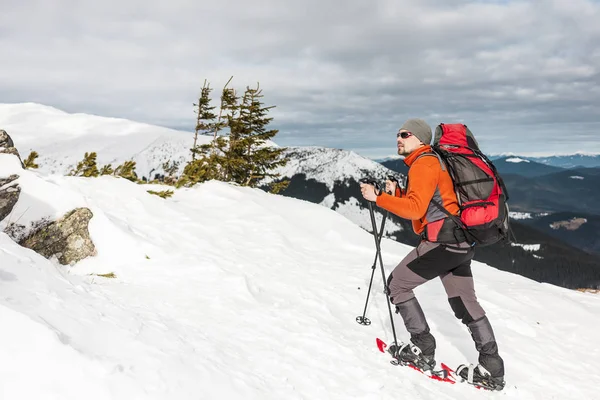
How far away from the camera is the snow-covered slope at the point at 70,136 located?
89375mm

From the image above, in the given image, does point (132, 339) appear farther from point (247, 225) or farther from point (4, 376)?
point (247, 225)

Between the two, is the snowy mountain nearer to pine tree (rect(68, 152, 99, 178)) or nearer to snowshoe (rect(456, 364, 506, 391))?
pine tree (rect(68, 152, 99, 178))

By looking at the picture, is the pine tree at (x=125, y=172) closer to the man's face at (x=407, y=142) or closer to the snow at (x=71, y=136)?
the man's face at (x=407, y=142)

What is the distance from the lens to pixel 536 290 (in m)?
9.53

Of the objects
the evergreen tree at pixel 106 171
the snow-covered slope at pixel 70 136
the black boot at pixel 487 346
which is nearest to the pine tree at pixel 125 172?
the evergreen tree at pixel 106 171

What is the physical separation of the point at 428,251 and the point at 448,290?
794mm

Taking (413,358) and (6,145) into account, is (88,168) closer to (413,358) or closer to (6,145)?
(6,145)

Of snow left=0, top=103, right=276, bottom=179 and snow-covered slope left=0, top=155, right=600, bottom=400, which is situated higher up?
snow left=0, top=103, right=276, bottom=179

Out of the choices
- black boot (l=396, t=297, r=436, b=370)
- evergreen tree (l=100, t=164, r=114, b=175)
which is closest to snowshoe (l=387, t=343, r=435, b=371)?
black boot (l=396, t=297, r=436, b=370)

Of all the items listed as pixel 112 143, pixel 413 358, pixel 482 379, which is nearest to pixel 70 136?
pixel 112 143

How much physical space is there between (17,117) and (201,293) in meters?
116

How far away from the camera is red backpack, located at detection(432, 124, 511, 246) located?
4332 mm

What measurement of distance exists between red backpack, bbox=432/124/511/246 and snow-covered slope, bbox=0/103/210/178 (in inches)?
3543

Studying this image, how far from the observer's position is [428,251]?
4.67 metres
